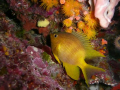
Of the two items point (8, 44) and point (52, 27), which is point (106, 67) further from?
point (8, 44)

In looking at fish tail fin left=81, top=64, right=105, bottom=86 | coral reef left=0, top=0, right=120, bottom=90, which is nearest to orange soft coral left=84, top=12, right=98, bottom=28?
coral reef left=0, top=0, right=120, bottom=90

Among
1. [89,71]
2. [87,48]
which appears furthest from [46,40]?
[89,71]

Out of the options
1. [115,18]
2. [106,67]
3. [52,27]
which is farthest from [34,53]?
[115,18]

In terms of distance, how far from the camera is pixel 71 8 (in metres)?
2.87

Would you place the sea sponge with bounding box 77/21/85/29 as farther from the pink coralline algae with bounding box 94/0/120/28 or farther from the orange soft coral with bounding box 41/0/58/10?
the orange soft coral with bounding box 41/0/58/10

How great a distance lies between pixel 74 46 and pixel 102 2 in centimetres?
120

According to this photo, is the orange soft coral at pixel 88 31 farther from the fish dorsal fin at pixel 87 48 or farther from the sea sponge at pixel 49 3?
the sea sponge at pixel 49 3

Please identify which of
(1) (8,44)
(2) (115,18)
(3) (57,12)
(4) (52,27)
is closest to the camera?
(1) (8,44)

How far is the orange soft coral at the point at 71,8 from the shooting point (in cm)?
281

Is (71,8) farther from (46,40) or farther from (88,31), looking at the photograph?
(46,40)

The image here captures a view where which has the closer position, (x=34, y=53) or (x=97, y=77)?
(x=34, y=53)

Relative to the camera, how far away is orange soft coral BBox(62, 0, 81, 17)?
2814 millimetres

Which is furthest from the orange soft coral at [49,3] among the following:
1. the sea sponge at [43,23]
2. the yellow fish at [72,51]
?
the yellow fish at [72,51]

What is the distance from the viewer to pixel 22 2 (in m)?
2.83
